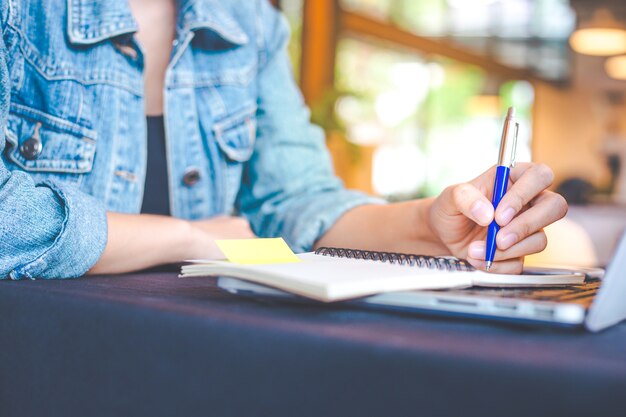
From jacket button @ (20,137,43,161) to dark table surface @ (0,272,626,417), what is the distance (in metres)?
0.38

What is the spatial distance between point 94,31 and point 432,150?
355 inches

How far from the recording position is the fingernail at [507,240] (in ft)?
2.23

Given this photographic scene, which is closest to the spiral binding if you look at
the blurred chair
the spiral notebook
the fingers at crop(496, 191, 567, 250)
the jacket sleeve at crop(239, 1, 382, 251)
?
the spiral notebook

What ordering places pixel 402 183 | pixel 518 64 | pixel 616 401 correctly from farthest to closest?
pixel 518 64, pixel 402 183, pixel 616 401

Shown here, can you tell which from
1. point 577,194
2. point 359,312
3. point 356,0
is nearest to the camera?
point 359,312

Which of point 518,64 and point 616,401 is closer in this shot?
point 616,401

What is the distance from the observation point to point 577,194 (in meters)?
3.47

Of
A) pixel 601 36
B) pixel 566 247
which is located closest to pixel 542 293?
pixel 566 247

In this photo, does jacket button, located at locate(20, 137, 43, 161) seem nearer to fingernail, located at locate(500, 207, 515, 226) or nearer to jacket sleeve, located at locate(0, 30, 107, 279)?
jacket sleeve, located at locate(0, 30, 107, 279)

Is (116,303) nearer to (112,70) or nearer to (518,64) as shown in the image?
(112,70)

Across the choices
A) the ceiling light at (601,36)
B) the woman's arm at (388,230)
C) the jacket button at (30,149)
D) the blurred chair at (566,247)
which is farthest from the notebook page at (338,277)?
the ceiling light at (601,36)

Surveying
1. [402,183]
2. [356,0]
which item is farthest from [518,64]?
[356,0]

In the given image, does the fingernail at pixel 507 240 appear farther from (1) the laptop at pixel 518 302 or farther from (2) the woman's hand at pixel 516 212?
(1) the laptop at pixel 518 302

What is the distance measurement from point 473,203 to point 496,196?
0.12 ft
